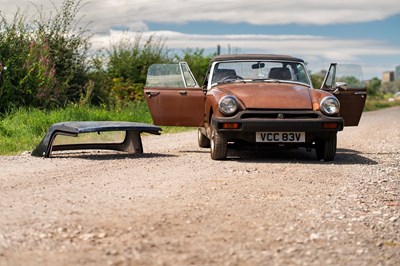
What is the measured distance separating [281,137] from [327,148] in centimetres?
76

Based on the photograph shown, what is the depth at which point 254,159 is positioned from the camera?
10898mm

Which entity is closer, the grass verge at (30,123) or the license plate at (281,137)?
the license plate at (281,137)

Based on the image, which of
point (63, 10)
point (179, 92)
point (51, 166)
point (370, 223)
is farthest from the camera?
point (63, 10)

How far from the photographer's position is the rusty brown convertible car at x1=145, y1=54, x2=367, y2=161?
1029 cm

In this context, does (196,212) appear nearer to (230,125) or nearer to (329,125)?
(230,125)

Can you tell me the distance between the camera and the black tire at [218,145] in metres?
10.4

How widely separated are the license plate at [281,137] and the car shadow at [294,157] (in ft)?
1.20

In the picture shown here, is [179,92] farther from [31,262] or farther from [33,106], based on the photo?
[33,106]

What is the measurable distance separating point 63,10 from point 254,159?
1258cm

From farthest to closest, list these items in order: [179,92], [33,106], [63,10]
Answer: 1. [63,10]
2. [33,106]
3. [179,92]

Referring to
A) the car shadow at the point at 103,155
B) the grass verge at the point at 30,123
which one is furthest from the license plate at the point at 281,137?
the grass verge at the point at 30,123

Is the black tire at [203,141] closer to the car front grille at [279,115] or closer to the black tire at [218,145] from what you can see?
the black tire at [218,145]

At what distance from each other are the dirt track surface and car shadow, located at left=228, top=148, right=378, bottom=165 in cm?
23

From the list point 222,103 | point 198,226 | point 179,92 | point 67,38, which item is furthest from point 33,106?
point 198,226
